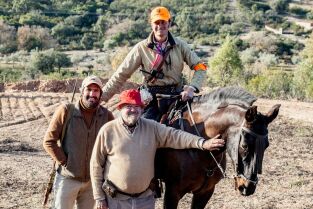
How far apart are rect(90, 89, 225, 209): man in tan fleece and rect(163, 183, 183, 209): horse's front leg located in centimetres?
52

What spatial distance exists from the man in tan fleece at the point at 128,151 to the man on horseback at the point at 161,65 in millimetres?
721

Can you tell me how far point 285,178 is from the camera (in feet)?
28.6

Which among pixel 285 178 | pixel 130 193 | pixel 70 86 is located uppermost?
pixel 130 193

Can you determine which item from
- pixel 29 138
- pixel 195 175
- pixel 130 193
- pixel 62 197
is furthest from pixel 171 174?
pixel 29 138

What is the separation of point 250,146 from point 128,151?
0.94 m

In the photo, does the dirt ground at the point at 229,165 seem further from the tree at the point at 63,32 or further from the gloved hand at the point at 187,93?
the tree at the point at 63,32

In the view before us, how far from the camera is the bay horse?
378cm

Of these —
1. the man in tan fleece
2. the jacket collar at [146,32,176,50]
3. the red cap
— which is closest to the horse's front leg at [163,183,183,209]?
the man in tan fleece

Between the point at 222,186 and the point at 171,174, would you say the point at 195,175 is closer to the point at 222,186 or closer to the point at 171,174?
the point at 171,174

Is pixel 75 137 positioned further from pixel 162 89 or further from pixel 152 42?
pixel 152 42

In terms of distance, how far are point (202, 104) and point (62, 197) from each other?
60.6 inches

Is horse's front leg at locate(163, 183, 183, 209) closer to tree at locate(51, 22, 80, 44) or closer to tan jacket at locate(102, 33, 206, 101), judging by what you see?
tan jacket at locate(102, 33, 206, 101)

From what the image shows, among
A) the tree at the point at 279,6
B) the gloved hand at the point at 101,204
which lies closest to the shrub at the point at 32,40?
the tree at the point at 279,6

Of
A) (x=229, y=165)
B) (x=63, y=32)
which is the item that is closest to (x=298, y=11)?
(x=63, y=32)
